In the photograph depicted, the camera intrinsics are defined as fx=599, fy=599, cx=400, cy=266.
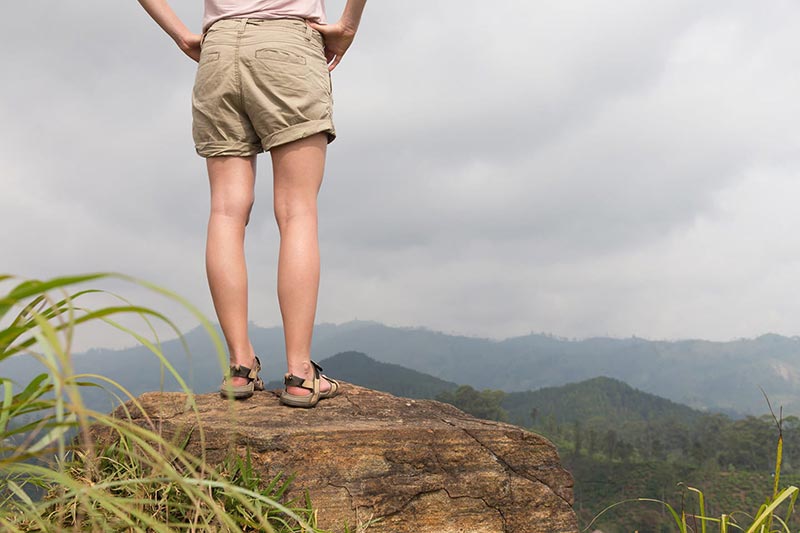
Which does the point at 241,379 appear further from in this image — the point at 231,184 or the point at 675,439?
the point at 675,439

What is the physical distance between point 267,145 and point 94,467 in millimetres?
1891

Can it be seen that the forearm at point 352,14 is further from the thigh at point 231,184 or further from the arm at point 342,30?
the thigh at point 231,184

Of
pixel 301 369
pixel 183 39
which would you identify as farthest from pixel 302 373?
pixel 183 39

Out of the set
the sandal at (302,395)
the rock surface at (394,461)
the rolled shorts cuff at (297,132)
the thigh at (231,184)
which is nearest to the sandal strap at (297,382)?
the sandal at (302,395)

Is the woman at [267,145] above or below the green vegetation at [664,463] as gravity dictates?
above

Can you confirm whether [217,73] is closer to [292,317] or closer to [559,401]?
[292,317]

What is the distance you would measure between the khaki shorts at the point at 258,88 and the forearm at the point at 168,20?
31 centimetres

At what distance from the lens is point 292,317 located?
10.4ft

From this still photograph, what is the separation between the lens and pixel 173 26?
12.1 ft

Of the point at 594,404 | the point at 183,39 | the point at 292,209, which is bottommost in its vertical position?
the point at 594,404

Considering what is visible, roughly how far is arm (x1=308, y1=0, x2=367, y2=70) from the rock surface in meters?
2.12

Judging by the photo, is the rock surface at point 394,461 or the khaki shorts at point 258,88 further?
the khaki shorts at point 258,88

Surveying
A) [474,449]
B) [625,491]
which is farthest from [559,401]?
[474,449]

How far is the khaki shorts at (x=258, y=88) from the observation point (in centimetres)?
322
